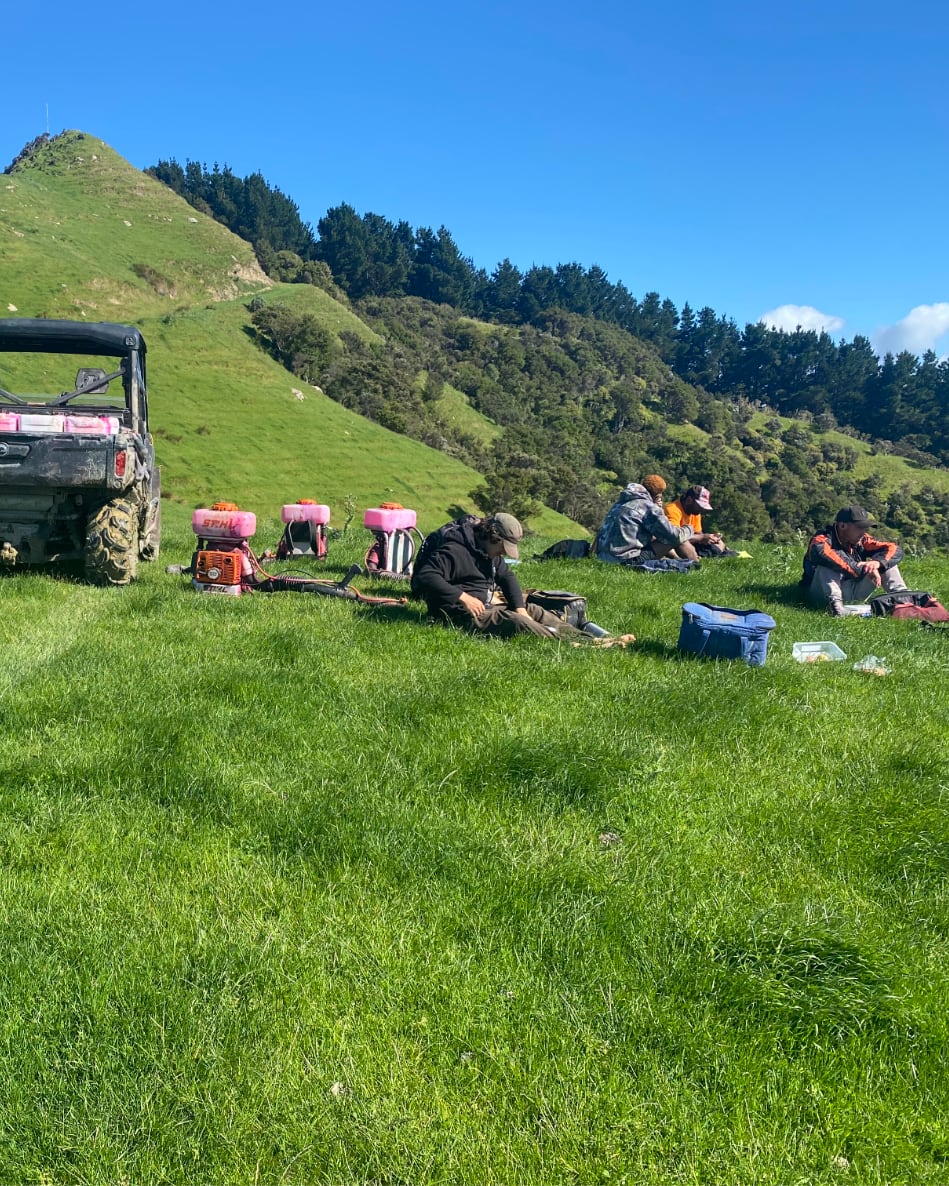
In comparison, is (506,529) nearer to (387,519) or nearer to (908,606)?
(387,519)

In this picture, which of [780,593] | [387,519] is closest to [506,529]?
[387,519]

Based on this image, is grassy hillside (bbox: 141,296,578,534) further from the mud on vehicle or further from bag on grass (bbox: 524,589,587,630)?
bag on grass (bbox: 524,589,587,630)

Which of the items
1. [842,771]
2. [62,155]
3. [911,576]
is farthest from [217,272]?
[842,771]

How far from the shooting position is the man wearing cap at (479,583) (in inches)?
276

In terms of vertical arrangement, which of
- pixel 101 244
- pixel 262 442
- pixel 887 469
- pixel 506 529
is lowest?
pixel 506 529

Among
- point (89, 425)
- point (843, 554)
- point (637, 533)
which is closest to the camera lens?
point (89, 425)

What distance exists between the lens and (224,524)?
27.5ft

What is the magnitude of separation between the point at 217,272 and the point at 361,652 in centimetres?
8784

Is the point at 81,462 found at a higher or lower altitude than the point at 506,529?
higher

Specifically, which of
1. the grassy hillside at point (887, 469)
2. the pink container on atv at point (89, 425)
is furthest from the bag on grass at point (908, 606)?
the grassy hillside at point (887, 469)

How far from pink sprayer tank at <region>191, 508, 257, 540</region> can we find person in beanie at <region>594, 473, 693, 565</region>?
5.08m

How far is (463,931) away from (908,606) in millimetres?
8064

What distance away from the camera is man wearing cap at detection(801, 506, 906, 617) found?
9.10m

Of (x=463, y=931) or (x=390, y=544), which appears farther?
(x=390, y=544)
